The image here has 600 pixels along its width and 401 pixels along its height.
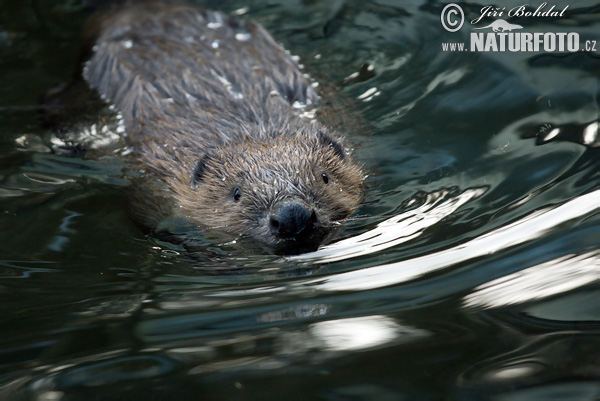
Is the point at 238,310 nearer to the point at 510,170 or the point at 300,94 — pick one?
the point at 510,170

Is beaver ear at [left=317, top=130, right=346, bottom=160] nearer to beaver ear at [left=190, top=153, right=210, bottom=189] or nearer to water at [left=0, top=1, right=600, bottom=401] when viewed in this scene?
water at [left=0, top=1, right=600, bottom=401]

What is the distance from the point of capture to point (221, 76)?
4965 mm

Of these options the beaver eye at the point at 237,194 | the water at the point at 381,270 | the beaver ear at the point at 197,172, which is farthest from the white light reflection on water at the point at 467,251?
the beaver ear at the point at 197,172

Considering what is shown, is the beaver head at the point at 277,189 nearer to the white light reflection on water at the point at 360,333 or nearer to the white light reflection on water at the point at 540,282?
the white light reflection on water at the point at 360,333

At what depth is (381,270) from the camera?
3.13 metres

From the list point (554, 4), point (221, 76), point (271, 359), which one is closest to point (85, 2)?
point (221, 76)

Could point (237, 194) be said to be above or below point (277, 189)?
below

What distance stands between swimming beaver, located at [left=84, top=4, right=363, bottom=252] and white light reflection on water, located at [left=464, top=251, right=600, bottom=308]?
1.00 meters

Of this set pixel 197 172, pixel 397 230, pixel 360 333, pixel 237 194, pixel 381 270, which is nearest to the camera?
pixel 360 333

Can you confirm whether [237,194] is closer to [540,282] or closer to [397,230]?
[397,230]

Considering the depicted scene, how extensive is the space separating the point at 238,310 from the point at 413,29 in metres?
3.80

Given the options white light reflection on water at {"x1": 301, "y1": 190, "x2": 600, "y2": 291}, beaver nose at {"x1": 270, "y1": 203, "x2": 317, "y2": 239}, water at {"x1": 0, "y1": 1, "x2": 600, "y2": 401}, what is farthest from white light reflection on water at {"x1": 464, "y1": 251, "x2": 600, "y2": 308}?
beaver nose at {"x1": 270, "y1": 203, "x2": 317, "y2": 239}

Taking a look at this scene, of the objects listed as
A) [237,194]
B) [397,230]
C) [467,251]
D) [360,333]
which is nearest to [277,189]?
[237,194]

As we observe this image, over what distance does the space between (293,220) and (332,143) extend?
1016 mm
